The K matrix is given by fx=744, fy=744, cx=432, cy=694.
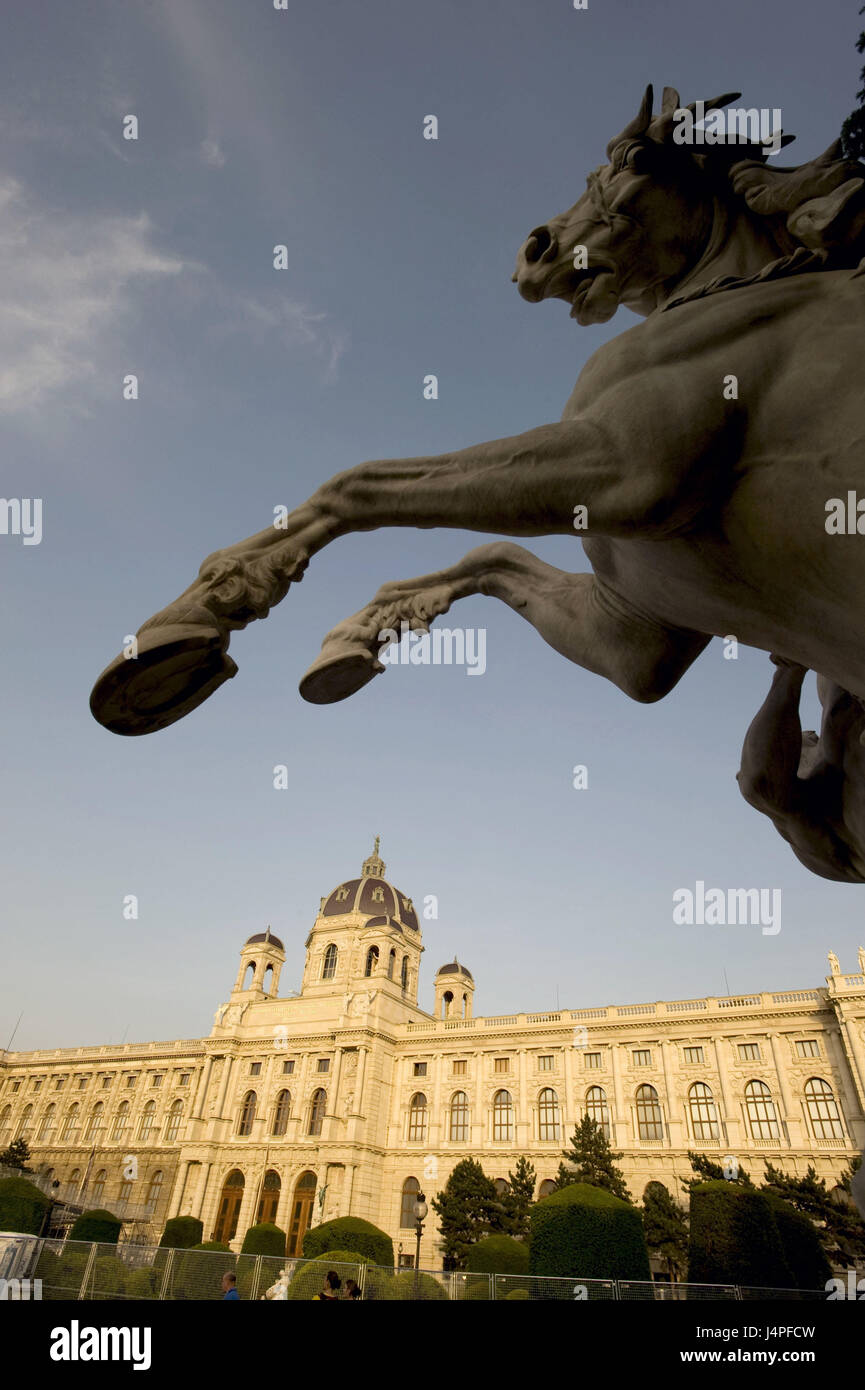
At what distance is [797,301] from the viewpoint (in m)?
2.26

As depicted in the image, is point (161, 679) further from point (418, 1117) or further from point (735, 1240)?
point (418, 1117)

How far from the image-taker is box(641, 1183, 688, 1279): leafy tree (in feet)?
113

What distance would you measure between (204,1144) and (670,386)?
62.3 m

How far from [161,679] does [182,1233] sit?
42122 mm

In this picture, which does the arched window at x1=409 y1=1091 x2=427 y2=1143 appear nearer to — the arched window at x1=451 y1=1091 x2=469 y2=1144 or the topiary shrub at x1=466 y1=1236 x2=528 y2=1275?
the arched window at x1=451 y1=1091 x2=469 y2=1144

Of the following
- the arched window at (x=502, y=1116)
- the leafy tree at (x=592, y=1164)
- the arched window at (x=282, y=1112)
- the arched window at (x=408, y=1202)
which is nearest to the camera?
the leafy tree at (x=592, y=1164)

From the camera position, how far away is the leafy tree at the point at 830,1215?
31359mm

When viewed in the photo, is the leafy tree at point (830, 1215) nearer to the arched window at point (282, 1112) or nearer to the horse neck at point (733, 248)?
the arched window at point (282, 1112)

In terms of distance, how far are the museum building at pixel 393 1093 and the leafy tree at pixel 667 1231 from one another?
520 cm

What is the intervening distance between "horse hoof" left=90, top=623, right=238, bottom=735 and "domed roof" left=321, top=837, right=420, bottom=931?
6166cm

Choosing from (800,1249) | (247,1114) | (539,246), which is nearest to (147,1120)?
(247,1114)

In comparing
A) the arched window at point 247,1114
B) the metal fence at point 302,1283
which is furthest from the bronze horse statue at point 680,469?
the arched window at point 247,1114
